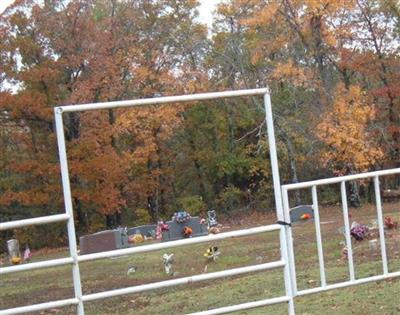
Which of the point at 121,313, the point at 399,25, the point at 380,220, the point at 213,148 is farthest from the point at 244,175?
the point at 380,220

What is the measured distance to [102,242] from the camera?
58.6 ft

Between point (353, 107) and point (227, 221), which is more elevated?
point (353, 107)

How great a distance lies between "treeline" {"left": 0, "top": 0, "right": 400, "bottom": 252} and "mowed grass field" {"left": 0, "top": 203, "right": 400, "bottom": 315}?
7.84m

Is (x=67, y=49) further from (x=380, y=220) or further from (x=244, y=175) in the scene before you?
(x=380, y=220)

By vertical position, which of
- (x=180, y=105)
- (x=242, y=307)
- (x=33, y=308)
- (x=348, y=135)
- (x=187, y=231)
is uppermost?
(x=180, y=105)

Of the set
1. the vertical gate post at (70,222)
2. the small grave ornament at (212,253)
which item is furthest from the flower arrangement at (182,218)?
the vertical gate post at (70,222)

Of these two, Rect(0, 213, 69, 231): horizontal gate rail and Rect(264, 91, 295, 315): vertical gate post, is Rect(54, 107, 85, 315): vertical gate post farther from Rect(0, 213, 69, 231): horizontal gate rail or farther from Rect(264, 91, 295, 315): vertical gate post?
Rect(264, 91, 295, 315): vertical gate post

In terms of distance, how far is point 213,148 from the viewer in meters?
33.2

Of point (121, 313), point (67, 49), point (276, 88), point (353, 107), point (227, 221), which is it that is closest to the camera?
point (121, 313)

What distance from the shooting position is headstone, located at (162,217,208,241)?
17734 millimetres

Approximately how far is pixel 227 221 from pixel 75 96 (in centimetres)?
1193

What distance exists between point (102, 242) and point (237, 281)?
8280 mm

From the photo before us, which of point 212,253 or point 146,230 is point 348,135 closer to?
point 146,230

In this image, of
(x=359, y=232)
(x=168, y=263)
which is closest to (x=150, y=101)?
(x=168, y=263)
